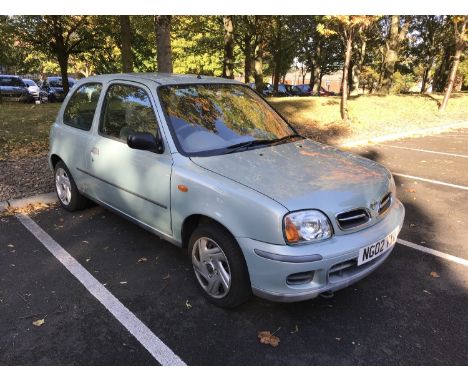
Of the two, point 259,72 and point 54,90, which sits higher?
Result: point 259,72

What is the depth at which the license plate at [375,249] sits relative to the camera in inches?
109

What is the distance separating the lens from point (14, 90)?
21.3 metres

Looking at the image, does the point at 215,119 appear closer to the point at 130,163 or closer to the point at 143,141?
the point at 143,141

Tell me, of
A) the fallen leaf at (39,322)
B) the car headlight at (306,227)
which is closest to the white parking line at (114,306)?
the fallen leaf at (39,322)

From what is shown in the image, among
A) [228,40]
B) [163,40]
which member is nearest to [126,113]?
[163,40]

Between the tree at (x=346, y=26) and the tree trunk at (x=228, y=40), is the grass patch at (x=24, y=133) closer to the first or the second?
the tree at (x=346, y=26)

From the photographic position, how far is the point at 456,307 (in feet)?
10.1

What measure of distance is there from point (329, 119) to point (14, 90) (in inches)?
703

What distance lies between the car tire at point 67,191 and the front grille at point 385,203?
3541 millimetres

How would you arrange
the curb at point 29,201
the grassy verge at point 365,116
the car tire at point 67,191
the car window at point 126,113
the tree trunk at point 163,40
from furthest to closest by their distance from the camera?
the grassy verge at point 365,116
the tree trunk at point 163,40
the curb at point 29,201
the car tire at point 67,191
the car window at point 126,113

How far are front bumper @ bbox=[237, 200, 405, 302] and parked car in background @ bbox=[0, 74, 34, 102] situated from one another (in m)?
22.8

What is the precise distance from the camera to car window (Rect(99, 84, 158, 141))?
3.55m

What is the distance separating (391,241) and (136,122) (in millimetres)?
2469

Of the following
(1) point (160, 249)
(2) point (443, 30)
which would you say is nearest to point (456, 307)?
(1) point (160, 249)
